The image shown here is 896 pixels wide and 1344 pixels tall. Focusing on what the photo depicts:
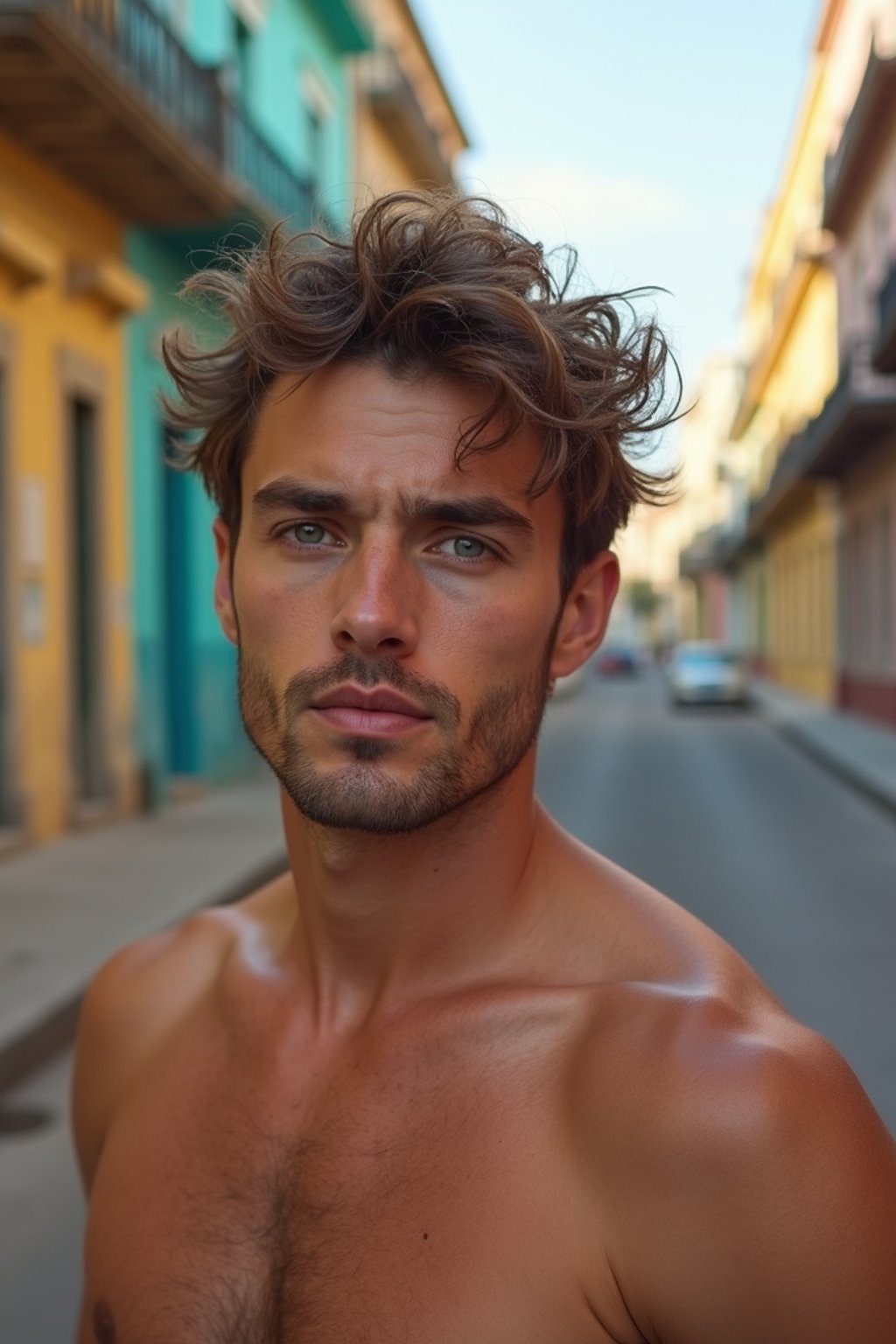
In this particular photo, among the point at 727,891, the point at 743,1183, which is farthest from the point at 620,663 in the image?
the point at 743,1183

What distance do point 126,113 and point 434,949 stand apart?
417 inches

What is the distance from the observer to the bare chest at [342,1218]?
143 cm

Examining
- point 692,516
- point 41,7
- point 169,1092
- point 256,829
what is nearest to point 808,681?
point 256,829

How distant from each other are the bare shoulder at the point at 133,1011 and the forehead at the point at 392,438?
62 cm

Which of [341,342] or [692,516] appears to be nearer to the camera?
[341,342]

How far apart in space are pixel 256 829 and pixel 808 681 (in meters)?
28.0

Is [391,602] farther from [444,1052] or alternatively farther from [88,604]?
[88,604]

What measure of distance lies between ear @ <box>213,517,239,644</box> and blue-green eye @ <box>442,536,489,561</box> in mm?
334

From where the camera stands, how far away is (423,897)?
5.67ft

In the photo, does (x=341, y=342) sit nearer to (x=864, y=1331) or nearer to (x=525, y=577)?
(x=525, y=577)

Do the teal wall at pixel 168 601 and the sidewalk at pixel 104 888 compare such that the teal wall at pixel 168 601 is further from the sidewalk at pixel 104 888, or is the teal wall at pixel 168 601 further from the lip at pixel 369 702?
the lip at pixel 369 702

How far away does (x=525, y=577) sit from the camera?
167cm

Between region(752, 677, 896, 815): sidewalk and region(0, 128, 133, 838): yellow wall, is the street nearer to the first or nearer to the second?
region(752, 677, 896, 815): sidewalk

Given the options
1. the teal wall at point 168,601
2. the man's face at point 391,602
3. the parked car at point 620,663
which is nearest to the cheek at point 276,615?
the man's face at point 391,602
